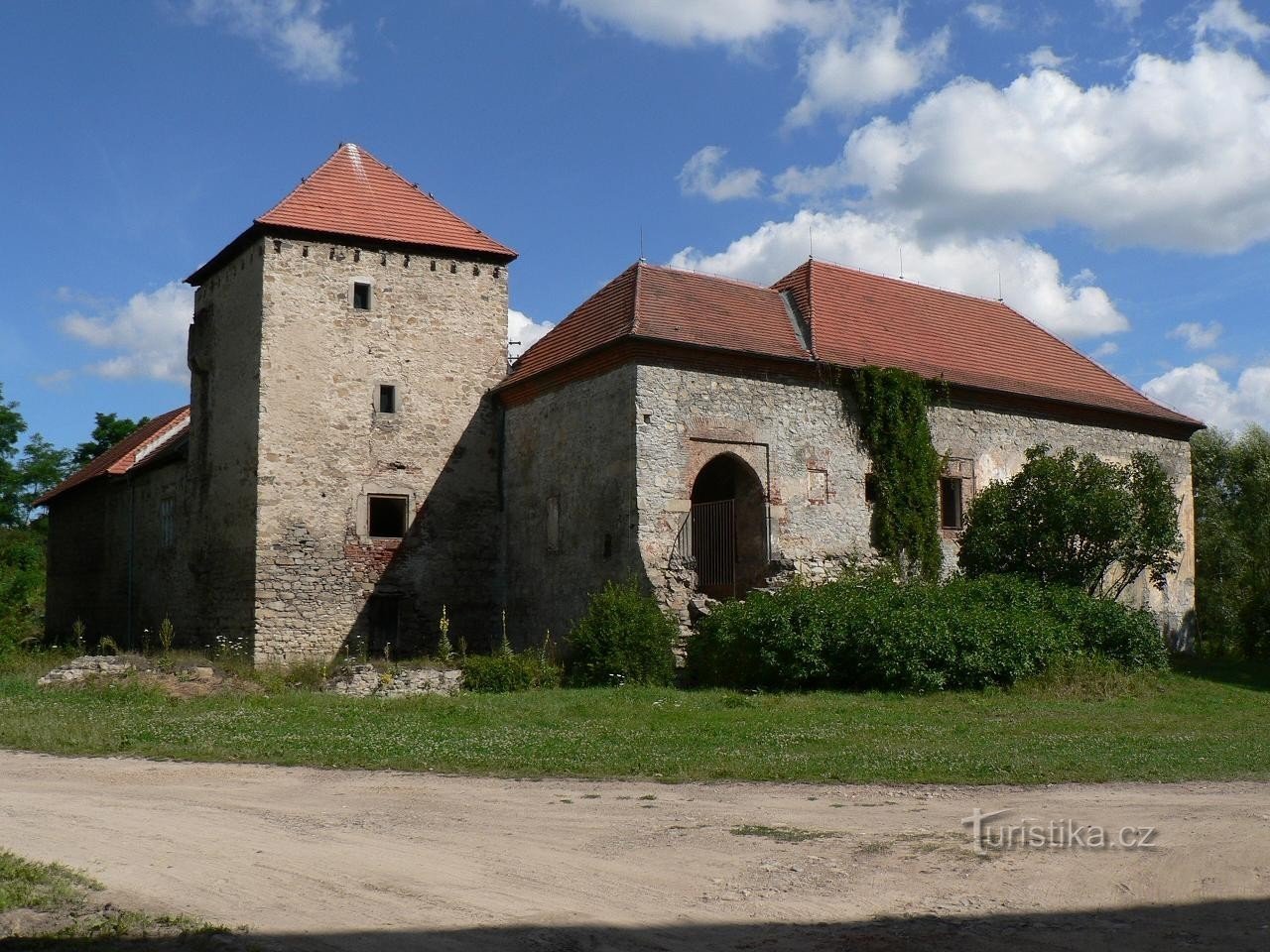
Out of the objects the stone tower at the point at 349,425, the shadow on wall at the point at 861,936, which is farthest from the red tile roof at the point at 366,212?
the shadow on wall at the point at 861,936

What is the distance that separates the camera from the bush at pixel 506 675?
675 inches

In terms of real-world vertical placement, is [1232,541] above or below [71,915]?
Answer: above

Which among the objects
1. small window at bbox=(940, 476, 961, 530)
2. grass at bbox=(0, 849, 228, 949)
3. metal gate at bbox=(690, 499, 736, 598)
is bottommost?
grass at bbox=(0, 849, 228, 949)

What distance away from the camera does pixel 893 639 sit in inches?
642

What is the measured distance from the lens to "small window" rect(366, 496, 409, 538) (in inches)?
853

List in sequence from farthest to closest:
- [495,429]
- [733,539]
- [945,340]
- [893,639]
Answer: [945,340] → [495,429] → [733,539] → [893,639]

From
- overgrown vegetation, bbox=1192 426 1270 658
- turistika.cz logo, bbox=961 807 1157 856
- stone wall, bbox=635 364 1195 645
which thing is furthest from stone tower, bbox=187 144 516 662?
overgrown vegetation, bbox=1192 426 1270 658

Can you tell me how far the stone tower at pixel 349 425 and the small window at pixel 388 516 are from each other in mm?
33

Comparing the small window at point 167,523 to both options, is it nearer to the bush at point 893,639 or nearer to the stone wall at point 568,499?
the stone wall at point 568,499

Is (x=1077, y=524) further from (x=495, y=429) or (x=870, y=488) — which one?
(x=495, y=429)

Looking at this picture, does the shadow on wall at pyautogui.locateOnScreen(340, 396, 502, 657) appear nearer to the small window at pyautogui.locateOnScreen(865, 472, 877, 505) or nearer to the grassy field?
the grassy field

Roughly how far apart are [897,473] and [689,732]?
952 centimetres

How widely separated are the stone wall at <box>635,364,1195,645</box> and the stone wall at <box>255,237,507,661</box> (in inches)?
200

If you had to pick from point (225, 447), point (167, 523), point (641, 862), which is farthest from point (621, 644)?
point (167, 523)
